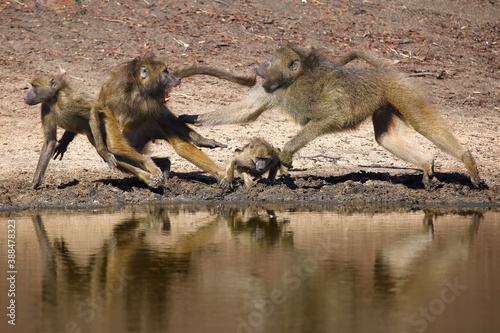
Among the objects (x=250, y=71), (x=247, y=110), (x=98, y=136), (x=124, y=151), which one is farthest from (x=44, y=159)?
(x=250, y=71)

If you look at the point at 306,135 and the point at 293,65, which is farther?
the point at 293,65

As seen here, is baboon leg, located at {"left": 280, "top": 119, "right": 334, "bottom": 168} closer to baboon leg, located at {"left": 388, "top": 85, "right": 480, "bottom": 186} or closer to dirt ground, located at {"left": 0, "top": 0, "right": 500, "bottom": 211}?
dirt ground, located at {"left": 0, "top": 0, "right": 500, "bottom": 211}

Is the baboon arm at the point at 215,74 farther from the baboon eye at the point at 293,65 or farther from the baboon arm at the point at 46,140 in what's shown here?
the baboon arm at the point at 46,140

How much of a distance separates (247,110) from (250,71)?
4264mm

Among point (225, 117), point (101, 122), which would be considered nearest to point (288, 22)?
point (225, 117)

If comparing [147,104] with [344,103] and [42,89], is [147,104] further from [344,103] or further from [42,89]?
[344,103]

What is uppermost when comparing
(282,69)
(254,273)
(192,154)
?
(282,69)

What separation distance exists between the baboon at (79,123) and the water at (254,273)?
94cm

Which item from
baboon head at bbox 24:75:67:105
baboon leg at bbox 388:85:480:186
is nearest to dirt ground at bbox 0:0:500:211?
baboon leg at bbox 388:85:480:186

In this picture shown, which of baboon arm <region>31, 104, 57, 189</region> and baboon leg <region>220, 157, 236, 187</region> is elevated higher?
baboon arm <region>31, 104, 57, 189</region>

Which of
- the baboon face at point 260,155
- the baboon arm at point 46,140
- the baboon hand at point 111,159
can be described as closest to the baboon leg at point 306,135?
the baboon face at point 260,155

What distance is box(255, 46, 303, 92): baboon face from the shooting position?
311 inches

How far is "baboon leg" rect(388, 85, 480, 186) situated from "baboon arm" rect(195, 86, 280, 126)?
1421mm

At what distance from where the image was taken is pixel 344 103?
7750mm
